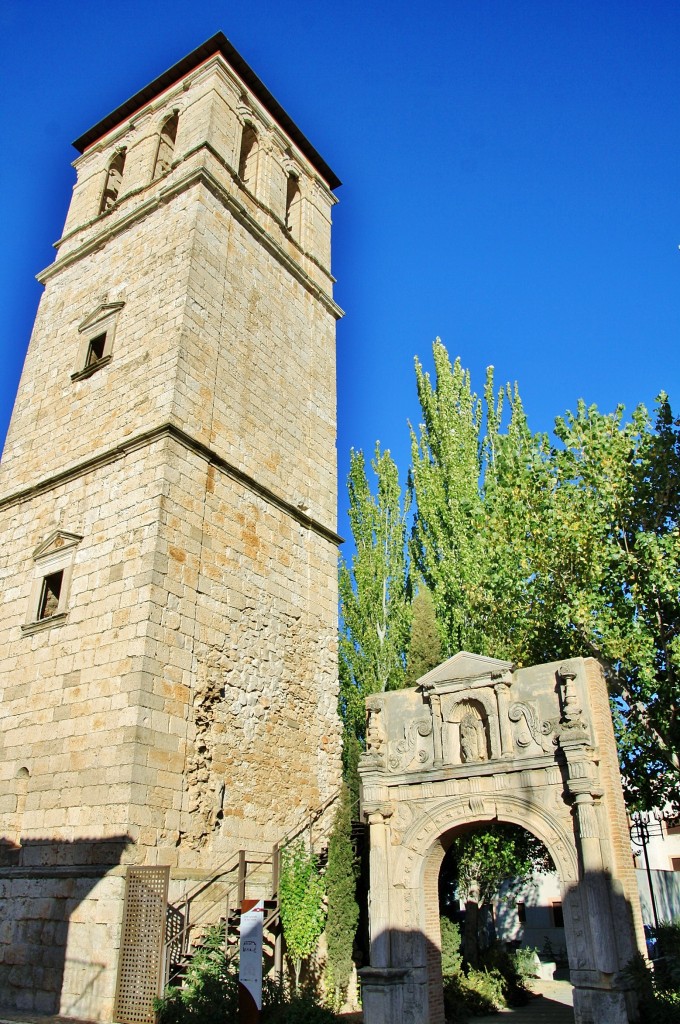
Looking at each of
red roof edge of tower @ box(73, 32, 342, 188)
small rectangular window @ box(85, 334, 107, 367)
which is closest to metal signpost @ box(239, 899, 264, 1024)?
small rectangular window @ box(85, 334, 107, 367)

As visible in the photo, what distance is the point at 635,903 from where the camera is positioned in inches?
→ 275

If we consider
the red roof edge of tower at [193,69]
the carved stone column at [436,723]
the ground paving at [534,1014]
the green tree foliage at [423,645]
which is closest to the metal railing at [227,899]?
the ground paving at [534,1014]

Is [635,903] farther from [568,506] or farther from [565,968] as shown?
[565,968]

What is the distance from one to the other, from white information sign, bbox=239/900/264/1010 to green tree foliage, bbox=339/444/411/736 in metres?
8.84

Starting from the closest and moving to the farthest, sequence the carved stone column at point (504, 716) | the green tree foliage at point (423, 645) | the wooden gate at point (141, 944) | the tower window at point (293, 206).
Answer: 1. the wooden gate at point (141, 944)
2. the carved stone column at point (504, 716)
3. the green tree foliage at point (423, 645)
4. the tower window at point (293, 206)

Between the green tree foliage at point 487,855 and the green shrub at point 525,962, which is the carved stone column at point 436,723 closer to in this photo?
the green tree foliage at point 487,855

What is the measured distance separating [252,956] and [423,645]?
25.8ft

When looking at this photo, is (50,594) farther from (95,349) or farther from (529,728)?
(529,728)

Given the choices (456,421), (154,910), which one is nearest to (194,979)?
(154,910)

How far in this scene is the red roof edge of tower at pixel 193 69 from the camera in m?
15.1

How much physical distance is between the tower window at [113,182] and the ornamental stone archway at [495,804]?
41.4 ft

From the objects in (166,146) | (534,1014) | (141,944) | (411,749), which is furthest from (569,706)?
(166,146)

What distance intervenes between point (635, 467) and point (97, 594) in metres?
8.59

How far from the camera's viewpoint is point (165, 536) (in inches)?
378
